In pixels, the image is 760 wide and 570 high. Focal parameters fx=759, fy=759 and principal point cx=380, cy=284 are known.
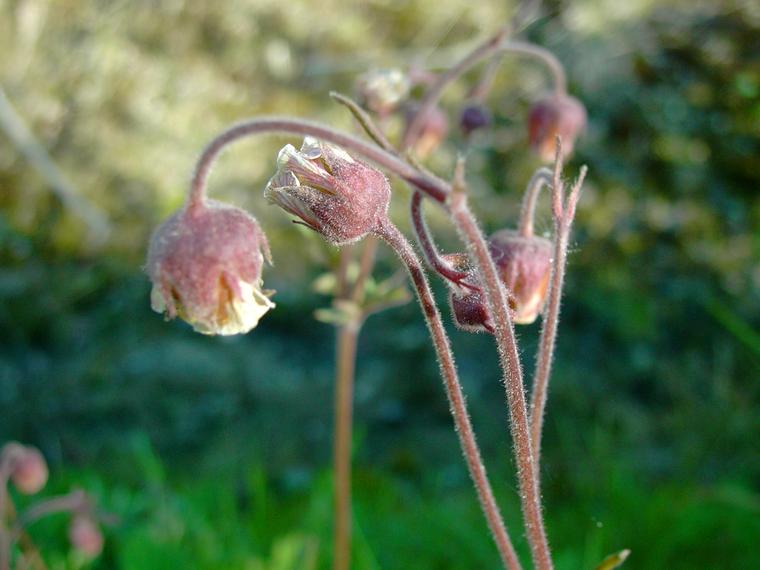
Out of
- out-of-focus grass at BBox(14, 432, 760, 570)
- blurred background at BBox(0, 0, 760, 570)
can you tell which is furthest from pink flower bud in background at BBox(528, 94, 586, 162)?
blurred background at BBox(0, 0, 760, 570)

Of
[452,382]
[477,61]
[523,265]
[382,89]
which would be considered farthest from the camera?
[382,89]

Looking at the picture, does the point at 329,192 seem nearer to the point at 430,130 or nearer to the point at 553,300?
the point at 553,300

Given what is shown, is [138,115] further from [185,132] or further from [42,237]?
[42,237]

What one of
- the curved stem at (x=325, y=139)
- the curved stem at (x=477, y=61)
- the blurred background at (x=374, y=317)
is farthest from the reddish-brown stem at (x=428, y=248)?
the blurred background at (x=374, y=317)

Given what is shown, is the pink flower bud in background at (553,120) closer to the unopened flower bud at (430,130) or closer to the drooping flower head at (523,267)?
the unopened flower bud at (430,130)

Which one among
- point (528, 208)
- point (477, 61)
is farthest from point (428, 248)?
point (477, 61)

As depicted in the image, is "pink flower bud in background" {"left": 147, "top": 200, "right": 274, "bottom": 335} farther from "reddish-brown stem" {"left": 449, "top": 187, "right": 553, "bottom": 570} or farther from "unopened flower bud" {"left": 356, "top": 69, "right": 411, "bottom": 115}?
"unopened flower bud" {"left": 356, "top": 69, "right": 411, "bottom": 115}

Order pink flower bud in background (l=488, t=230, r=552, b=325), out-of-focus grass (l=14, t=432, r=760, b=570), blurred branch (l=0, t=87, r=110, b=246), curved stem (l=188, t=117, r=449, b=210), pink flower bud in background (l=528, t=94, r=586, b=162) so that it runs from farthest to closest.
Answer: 1. blurred branch (l=0, t=87, r=110, b=246)
2. out-of-focus grass (l=14, t=432, r=760, b=570)
3. pink flower bud in background (l=528, t=94, r=586, b=162)
4. pink flower bud in background (l=488, t=230, r=552, b=325)
5. curved stem (l=188, t=117, r=449, b=210)
